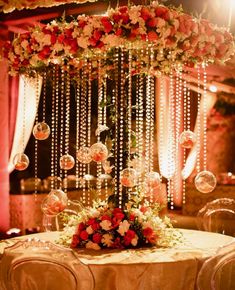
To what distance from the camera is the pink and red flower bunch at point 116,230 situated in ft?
12.7

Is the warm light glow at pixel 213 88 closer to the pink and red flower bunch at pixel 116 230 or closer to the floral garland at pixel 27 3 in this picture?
the floral garland at pixel 27 3

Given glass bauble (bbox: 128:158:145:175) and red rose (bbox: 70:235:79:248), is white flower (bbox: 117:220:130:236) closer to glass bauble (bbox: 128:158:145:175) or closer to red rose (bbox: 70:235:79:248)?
red rose (bbox: 70:235:79:248)

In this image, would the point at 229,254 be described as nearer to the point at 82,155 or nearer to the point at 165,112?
the point at 82,155

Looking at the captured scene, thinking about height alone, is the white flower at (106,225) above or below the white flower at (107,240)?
above

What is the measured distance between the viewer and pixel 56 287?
3.34 metres

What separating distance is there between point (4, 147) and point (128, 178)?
363 centimetres

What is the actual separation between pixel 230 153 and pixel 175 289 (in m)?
8.23

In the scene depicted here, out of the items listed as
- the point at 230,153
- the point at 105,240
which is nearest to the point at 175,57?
the point at 105,240

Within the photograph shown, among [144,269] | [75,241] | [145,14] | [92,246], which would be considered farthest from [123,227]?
[145,14]

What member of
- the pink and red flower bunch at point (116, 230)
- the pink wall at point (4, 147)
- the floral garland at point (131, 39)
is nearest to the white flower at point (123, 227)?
the pink and red flower bunch at point (116, 230)

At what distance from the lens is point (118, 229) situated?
3879mm

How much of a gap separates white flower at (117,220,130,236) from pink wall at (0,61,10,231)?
11.6ft

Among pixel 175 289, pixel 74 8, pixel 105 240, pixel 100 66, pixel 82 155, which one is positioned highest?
pixel 74 8

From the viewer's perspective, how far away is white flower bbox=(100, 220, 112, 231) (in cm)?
385
